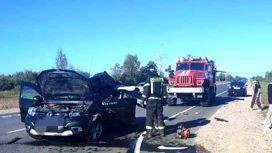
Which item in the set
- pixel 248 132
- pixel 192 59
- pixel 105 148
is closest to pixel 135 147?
pixel 105 148

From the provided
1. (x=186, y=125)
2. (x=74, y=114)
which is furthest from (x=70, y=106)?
(x=186, y=125)

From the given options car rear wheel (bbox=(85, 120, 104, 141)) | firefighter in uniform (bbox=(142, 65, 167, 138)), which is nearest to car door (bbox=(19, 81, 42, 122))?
car rear wheel (bbox=(85, 120, 104, 141))

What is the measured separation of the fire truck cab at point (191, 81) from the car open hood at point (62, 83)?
41.8 feet

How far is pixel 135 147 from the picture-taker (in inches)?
346

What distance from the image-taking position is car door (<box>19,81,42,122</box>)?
10914 mm

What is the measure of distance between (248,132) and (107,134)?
442 centimetres

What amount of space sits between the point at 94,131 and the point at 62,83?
1644mm

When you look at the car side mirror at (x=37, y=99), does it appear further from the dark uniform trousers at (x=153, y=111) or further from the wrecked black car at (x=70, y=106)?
the dark uniform trousers at (x=153, y=111)

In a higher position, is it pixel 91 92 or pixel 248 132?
pixel 91 92

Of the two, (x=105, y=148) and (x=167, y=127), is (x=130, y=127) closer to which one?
(x=167, y=127)

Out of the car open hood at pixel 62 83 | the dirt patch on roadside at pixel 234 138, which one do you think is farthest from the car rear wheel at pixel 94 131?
the dirt patch on roadside at pixel 234 138

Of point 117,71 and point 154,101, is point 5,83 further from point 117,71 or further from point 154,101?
point 154,101

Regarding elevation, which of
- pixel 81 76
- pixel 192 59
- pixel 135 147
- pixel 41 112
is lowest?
pixel 135 147

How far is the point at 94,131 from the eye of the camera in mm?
9695
